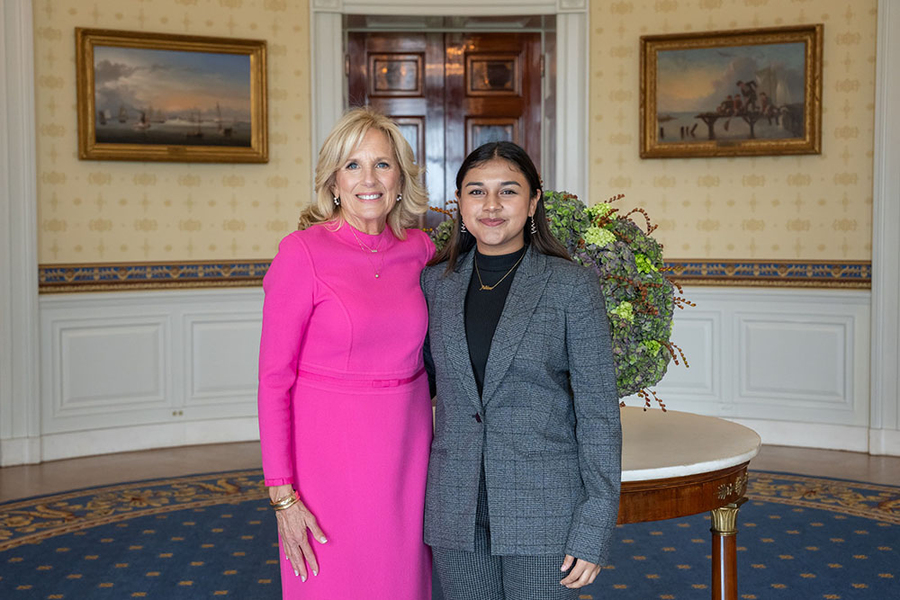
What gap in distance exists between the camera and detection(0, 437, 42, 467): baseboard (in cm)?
654

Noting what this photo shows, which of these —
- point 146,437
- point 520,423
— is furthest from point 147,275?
point 520,423

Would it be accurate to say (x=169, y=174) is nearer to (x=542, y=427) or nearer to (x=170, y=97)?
(x=170, y=97)

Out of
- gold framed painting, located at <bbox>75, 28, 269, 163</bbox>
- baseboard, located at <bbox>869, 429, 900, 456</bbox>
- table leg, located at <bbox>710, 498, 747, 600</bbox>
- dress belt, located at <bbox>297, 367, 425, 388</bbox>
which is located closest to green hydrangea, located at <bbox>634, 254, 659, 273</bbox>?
table leg, located at <bbox>710, 498, 747, 600</bbox>

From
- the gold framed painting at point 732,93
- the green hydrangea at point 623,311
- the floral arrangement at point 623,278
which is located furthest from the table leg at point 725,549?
the gold framed painting at point 732,93

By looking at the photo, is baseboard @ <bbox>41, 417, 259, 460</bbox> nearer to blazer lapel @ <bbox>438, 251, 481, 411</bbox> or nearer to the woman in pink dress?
the woman in pink dress

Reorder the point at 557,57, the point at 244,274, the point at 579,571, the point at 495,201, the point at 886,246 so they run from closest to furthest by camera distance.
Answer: the point at 579,571
the point at 495,201
the point at 886,246
the point at 244,274
the point at 557,57

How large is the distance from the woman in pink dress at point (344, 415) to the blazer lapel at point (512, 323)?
0.94 ft

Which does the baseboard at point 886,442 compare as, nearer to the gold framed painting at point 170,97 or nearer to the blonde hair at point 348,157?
the gold framed painting at point 170,97

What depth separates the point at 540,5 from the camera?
7.35 meters

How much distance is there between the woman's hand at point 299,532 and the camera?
7.89 ft

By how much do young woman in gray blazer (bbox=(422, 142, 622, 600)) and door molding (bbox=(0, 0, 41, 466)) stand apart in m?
5.04

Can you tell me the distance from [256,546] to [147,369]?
2641mm

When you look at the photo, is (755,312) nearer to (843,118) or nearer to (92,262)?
(843,118)

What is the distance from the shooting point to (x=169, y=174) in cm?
705
